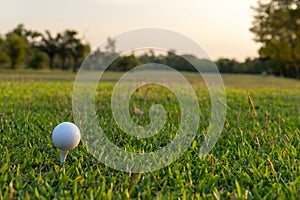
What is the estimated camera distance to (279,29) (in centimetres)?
3117

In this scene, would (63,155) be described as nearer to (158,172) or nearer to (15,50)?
(158,172)

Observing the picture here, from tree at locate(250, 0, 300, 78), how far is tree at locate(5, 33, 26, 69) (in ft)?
84.4

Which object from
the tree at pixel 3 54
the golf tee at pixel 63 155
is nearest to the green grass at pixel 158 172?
the golf tee at pixel 63 155

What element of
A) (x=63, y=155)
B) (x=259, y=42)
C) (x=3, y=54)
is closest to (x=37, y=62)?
(x=3, y=54)

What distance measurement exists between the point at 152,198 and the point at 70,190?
445 millimetres

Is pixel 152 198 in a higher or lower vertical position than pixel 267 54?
lower

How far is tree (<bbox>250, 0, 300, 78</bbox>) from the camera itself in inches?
1194

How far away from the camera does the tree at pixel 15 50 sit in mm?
35312

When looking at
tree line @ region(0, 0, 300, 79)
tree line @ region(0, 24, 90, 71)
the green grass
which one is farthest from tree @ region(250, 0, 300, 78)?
the green grass

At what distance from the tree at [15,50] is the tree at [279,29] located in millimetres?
25717

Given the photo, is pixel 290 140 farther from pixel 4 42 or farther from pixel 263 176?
pixel 4 42

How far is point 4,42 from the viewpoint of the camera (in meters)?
36.2

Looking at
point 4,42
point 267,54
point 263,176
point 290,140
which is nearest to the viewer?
point 263,176

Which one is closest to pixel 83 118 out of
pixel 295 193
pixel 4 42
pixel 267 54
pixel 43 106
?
pixel 43 106
